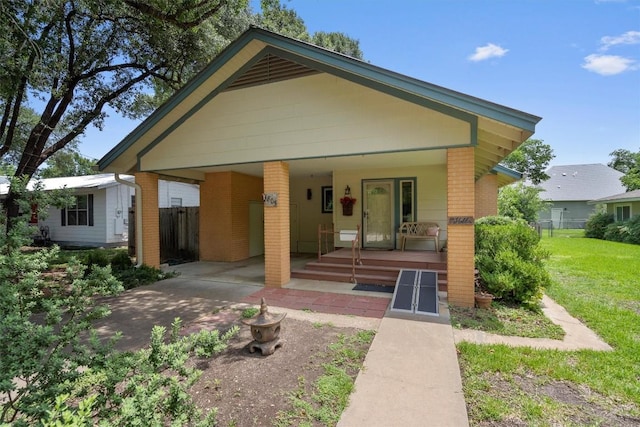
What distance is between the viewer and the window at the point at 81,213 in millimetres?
15384

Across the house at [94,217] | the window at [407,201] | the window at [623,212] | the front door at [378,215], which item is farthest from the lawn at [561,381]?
the window at [623,212]

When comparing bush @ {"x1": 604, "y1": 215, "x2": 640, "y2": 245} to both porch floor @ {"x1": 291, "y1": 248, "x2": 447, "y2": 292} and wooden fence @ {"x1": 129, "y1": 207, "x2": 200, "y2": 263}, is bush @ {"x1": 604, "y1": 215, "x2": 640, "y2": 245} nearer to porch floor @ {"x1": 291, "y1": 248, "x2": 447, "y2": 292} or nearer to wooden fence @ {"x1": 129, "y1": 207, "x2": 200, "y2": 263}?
porch floor @ {"x1": 291, "y1": 248, "x2": 447, "y2": 292}

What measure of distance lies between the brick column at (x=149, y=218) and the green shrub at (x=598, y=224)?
81.0 feet

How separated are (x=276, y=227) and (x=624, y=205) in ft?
77.5

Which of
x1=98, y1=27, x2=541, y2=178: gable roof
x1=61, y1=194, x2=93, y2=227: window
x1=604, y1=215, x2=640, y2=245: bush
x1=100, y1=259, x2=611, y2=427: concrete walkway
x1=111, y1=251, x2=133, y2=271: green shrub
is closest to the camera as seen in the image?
x1=100, y1=259, x2=611, y2=427: concrete walkway

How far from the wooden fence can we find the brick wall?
1.58 feet

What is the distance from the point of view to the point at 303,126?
6504mm

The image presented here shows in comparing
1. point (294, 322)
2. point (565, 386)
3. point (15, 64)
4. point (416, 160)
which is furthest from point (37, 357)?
point (15, 64)

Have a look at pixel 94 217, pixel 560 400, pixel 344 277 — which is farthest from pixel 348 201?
pixel 94 217

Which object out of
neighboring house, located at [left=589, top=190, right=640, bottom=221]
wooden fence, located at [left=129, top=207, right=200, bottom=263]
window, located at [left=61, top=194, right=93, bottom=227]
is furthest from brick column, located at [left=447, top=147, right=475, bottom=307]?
neighboring house, located at [left=589, top=190, right=640, bottom=221]

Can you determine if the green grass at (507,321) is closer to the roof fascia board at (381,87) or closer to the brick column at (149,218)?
the roof fascia board at (381,87)

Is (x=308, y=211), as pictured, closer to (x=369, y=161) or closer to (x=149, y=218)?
(x=369, y=161)

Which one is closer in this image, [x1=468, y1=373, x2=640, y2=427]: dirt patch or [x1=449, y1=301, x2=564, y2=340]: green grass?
[x1=468, y1=373, x2=640, y2=427]: dirt patch

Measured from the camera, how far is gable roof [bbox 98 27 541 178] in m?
5.05
